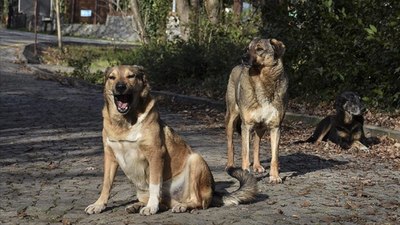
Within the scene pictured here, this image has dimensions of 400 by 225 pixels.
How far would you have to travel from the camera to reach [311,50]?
55.9 ft

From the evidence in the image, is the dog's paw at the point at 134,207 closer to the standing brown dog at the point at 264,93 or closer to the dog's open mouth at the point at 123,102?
the dog's open mouth at the point at 123,102

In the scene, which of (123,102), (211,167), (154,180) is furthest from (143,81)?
(211,167)

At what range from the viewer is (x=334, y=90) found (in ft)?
54.1

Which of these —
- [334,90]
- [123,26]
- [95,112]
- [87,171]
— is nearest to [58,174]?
[87,171]

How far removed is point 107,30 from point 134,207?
53.6 meters

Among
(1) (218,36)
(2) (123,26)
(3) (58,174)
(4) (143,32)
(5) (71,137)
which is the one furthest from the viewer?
(2) (123,26)

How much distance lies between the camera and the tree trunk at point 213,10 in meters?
22.8

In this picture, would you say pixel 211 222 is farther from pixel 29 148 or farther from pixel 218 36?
pixel 218 36

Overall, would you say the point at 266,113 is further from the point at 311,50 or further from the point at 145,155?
the point at 311,50

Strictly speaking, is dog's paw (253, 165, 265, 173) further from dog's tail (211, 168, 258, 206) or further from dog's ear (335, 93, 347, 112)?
dog's ear (335, 93, 347, 112)

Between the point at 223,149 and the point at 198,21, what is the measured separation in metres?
11.5

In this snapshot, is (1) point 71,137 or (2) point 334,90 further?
(2) point 334,90

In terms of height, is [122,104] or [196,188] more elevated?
[122,104]

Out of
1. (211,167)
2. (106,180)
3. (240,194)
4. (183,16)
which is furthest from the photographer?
(183,16)
